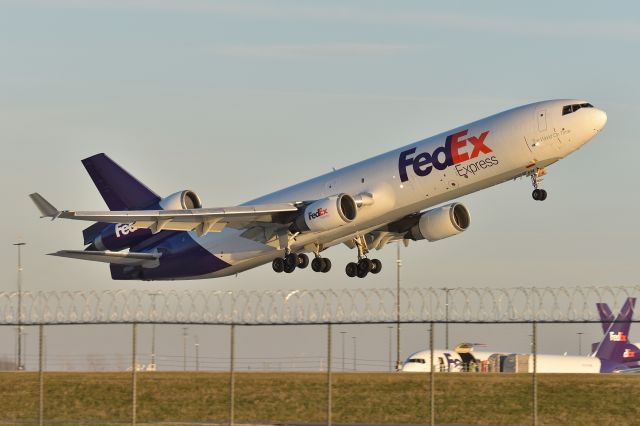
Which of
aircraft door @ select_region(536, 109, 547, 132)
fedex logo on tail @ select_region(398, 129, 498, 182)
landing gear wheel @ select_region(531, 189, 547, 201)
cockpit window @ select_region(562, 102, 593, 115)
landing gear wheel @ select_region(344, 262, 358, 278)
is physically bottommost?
landing gear wheel @ select_region(344, 262, 358, 278)

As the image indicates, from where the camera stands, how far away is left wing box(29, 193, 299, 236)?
50.1 m

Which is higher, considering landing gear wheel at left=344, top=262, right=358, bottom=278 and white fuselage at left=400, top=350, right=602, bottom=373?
landing gear wheel at left=344, top=262, right=358, bottom=278

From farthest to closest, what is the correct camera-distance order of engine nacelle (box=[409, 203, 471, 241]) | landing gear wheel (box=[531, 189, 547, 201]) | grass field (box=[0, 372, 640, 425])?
engine nacelle (box=[409, 203, 471, 241])
landing gear wheel (box=[531, 189, 547, 201])
grass field (box=[0, 372, 640, 425])

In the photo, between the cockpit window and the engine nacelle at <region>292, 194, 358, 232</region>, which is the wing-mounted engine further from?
the cockpit window

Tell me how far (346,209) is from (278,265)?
21.8 feet

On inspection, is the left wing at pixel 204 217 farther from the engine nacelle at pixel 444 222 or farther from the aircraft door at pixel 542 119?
the aircraft door at pixel 542 119

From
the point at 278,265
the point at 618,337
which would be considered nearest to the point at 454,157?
the point at 278,265

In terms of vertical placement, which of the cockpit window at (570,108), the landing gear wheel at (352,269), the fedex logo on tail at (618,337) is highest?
the cockpit window at (570,108)

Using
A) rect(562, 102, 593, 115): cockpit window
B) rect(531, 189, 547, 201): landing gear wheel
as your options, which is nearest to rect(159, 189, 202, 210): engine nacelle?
rect(531, 189, 547, 201): landing gear wheel

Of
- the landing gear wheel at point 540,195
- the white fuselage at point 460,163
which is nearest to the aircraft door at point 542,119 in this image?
the white fuselage at point 460,163

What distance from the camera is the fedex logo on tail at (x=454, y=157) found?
47.5 metres

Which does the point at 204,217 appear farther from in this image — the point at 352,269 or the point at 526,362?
the point at 526,362

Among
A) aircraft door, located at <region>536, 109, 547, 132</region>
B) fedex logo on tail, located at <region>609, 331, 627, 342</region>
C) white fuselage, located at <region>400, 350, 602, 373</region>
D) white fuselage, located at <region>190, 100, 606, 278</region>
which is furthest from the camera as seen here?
fedex logo on tail, located at <region>609, 331, 627, 342</region>

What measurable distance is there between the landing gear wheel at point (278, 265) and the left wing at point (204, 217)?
2395mm
